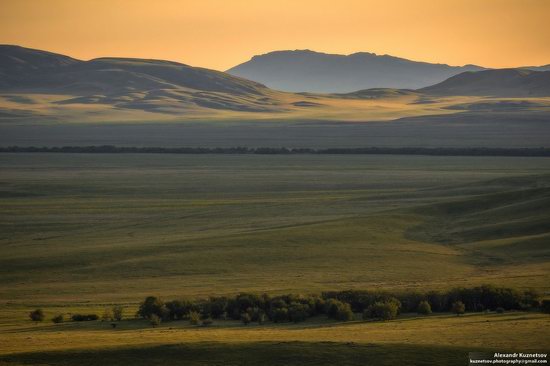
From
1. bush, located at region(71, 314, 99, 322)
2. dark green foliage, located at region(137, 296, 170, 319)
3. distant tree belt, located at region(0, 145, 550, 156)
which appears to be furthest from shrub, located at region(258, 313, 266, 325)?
distant tree belt, located at region(0, 145, 550, 156)

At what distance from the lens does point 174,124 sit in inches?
7126

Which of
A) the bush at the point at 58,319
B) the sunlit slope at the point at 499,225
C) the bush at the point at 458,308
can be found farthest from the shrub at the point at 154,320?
the sunlit slope at the point at 499,225

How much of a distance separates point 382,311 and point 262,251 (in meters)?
20.2

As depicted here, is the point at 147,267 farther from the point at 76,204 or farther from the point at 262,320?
the point at 76,204

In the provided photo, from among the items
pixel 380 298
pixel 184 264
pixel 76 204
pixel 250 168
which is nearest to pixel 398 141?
pixel 250 168

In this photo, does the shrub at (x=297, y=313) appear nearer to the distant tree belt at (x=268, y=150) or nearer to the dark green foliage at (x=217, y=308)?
the dark green foliage at (x=217, y=308)

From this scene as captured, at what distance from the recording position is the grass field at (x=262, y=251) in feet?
87.8

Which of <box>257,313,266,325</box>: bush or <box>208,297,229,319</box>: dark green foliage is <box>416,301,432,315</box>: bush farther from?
<box>208,297,229,319</box>: dark green foliage

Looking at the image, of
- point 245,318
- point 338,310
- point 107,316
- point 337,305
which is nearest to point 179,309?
point 107,316

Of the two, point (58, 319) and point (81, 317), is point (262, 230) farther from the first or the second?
point (58, 319)

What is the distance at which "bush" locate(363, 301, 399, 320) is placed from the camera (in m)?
32.6

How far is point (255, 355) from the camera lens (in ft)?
85.7

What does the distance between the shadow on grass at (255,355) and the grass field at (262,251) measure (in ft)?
0.18

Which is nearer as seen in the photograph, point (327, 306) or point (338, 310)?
point (338, 310)
